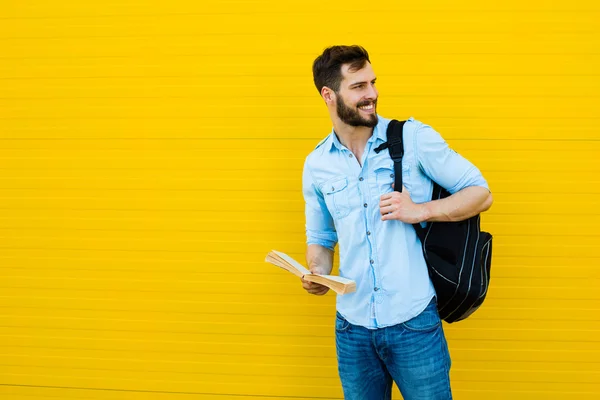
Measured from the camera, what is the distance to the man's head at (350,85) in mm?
2566

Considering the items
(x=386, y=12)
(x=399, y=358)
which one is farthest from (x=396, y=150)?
(x=386, y=12)

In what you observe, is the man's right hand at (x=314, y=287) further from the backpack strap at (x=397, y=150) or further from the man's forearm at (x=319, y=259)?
the backpack strap at (x=397, y=150)

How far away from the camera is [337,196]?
263 centimetres

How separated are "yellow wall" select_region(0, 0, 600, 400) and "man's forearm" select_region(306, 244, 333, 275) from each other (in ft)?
2.43

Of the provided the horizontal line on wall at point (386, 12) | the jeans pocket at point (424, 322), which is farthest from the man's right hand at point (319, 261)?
the horizontal line on wall at point (386, 12)

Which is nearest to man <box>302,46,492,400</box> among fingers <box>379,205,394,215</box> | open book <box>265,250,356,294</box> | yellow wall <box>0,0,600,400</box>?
fingers <box>379,205,394,215</box>

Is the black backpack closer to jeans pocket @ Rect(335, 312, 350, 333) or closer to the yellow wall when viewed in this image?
jeans pocket @ Rect(335, 312, 350, 333)

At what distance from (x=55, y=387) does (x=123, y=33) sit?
6.38 ft

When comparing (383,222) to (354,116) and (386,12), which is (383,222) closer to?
(354,116)

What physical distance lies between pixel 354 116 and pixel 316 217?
1.54 ft

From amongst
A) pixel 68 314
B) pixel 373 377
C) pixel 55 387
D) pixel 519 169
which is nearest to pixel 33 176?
pixel 68 314

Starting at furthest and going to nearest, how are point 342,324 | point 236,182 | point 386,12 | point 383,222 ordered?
point 236,182 < point 386,12 < point 342,324 < point 383,222

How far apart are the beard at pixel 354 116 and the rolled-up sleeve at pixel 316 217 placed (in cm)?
28

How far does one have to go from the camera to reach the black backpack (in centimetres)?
251
